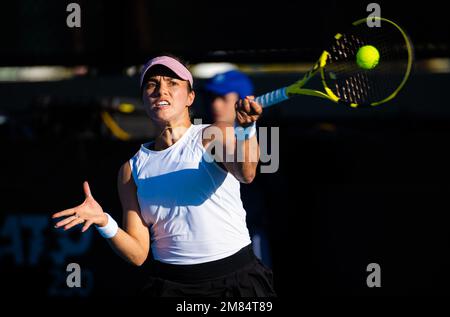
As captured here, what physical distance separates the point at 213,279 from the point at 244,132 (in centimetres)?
68

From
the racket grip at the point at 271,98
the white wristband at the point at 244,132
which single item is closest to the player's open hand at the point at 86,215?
the white wristband at the point at 244,132

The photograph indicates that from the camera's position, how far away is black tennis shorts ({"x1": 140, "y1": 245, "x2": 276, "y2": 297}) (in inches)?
132

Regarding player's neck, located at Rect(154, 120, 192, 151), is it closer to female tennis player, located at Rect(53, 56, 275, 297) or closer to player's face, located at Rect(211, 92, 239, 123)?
female tennis player, located at Rect(53, 56, 275, 297)

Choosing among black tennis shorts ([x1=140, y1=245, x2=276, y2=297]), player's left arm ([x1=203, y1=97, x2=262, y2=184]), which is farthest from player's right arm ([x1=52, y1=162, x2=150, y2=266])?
player's left arm ([x1=203, y1=97, x2=262, y2=184])

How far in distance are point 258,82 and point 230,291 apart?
10.0 feet

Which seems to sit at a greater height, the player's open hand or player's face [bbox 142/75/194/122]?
player's face [bbox 142/75/194/122]

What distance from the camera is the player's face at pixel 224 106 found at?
174 inches

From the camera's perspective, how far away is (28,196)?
536cm

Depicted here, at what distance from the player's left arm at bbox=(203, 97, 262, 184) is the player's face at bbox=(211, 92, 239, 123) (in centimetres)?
107

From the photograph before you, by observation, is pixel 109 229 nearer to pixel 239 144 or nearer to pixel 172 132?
pixel 172 132

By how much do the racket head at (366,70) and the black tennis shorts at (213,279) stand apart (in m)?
0.93

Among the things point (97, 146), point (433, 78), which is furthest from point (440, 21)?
point (97, 146)

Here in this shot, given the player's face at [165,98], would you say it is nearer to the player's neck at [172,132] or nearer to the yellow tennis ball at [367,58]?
the player's neck at [172,132]

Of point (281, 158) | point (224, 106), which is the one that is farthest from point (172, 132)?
point (281, 158)
